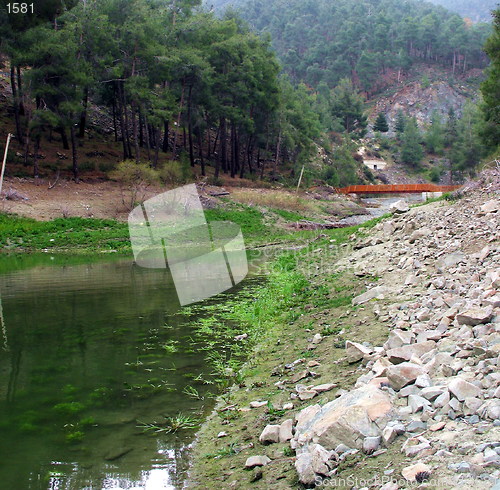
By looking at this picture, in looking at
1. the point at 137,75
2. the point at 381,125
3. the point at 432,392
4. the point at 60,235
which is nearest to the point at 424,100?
the point at 381,125

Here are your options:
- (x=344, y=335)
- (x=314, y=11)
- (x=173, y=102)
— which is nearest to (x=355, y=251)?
(x=344, y=335)

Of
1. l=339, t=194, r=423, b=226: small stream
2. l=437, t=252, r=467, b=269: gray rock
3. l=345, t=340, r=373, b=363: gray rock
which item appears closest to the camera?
l=345, t=340, r=373, b=363: gray rock

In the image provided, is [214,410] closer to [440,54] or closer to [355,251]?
[355,251]

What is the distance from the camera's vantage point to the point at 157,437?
18.5 feet

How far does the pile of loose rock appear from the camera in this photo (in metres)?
3.71

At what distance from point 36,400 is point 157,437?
2030 millimetres

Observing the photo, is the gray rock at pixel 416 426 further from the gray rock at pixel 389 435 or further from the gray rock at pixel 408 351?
the gray rock at pixel 408 351

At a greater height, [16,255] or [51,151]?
[51,151]

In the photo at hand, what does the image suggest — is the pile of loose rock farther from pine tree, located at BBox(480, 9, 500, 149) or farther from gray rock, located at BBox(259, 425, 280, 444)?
pine tree, located at BBox(480, 9, 500, 149)

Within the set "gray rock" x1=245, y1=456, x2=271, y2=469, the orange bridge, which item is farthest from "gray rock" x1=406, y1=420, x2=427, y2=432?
the orange bridge

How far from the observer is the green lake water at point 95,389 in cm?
497

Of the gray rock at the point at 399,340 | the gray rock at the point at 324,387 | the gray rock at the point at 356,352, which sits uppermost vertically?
the gray rock at the point at 399,340

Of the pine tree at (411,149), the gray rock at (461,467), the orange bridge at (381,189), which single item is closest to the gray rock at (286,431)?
the gray rock at (461,467)

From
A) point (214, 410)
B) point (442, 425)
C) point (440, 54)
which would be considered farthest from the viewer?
point (440, 54)
